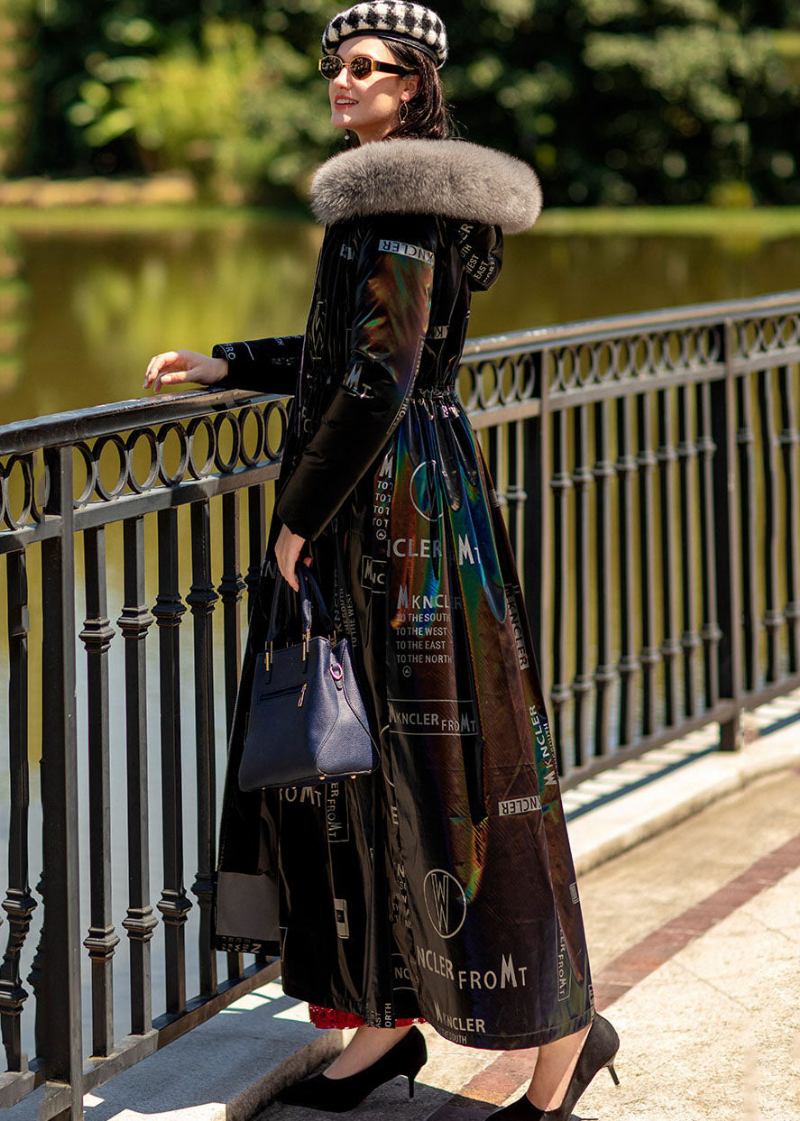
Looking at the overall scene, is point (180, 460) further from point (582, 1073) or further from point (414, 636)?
point (582, 1073)

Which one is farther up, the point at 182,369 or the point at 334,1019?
the point at 182,369

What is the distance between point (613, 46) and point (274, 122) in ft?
23.5

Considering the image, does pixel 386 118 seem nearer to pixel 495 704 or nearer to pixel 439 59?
pixel 439 59

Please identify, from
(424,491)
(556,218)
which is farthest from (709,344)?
(556,218)

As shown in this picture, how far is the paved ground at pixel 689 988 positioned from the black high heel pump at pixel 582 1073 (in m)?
0.09

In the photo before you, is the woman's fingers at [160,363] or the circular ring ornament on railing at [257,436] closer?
the woman's fingers at [160,363]

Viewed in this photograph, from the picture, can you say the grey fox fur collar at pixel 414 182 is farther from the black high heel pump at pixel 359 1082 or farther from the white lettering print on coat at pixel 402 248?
the black high heel pump at pixel 359 1082

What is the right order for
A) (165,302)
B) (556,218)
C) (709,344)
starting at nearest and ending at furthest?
(709,344) < (165,302) < (556,218)

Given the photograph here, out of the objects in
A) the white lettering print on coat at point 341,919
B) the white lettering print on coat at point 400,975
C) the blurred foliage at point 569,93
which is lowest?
the white lettering print on coat at point 400,975

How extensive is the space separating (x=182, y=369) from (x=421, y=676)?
0.61m

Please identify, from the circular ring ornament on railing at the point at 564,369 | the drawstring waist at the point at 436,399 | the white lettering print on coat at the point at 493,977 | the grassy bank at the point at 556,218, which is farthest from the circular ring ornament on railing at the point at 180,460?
the grassy bank at the point at 556,218

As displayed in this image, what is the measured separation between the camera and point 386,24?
2791mm

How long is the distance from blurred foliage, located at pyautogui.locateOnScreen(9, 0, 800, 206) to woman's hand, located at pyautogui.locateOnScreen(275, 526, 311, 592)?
35.6 meters

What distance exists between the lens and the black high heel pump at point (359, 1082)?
3.09 metres
